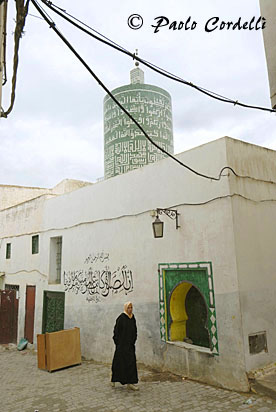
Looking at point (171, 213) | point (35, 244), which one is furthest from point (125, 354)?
point (35, 244)

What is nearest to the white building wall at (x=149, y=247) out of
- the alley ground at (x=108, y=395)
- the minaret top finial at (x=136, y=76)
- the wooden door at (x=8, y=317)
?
the alley ground at (x=108, y=395)

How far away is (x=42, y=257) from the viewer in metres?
10.3

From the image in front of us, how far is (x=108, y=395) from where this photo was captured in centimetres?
532

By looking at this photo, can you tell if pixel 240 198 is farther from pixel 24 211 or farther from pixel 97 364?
pixel 24 211

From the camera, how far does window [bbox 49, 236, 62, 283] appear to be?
392 inches

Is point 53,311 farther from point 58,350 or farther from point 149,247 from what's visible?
point 149,247

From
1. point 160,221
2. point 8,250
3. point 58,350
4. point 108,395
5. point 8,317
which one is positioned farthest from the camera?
point 8,250

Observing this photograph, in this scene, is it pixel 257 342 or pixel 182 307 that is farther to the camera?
pixel 182 307

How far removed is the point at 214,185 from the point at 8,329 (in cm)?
924

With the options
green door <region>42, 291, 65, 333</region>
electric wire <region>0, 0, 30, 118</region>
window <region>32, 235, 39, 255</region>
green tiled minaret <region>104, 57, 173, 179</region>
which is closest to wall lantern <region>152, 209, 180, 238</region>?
electric wire <region>0, 0, 30, 118</region>

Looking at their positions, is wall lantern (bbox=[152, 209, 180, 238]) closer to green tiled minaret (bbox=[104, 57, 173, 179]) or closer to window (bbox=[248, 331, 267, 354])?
window (bbox=[248, 331, 267, 354])

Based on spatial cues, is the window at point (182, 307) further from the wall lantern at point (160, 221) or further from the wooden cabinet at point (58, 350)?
the wooden cabinet at point (58, 350)

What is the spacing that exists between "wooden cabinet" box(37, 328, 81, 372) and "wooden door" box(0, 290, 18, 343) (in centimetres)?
415

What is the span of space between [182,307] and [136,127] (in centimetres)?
637
